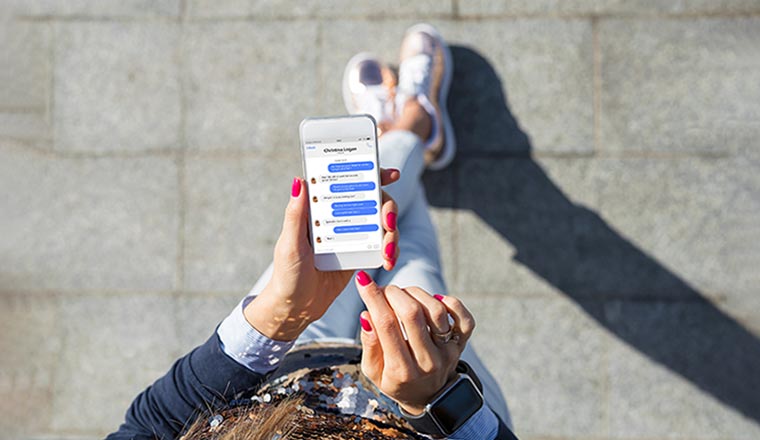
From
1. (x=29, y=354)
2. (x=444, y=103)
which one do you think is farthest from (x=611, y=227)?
(x=29, y=354)

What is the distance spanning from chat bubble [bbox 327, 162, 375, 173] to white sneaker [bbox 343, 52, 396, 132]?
4.16 feet

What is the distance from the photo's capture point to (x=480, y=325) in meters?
2.70

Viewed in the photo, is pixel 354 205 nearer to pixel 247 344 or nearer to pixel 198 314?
pixel 247 344

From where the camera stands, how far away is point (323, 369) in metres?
1.50

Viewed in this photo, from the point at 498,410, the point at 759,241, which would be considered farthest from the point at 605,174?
the point at 498,410

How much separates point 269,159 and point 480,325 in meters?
1.21

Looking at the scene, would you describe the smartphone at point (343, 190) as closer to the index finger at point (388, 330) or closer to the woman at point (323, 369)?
the woman at point (323, 369)

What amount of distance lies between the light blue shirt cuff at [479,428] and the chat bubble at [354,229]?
46 cm

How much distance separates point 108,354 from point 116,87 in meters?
1.24

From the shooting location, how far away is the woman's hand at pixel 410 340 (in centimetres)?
113

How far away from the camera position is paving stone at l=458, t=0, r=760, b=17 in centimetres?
263

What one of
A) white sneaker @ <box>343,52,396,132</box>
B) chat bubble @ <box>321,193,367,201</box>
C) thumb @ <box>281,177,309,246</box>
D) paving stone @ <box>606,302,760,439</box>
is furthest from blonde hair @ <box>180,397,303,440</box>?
paving stone @ <box>606,302,760,439</box>

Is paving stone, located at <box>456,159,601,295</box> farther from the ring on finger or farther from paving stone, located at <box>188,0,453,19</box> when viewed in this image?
the ring on finger

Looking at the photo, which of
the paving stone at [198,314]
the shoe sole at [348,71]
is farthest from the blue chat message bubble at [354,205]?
the paving stone at [198,314]
